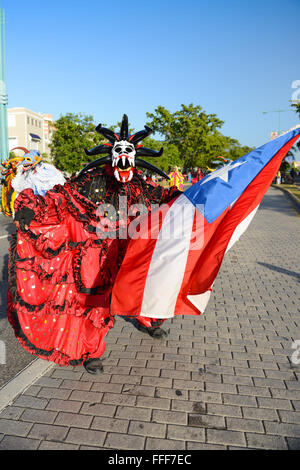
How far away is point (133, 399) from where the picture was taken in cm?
301

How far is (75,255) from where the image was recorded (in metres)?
3.35

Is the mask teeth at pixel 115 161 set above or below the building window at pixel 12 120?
below

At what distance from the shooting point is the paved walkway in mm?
2561

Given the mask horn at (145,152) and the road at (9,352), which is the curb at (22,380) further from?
the mask horn at (145,152)

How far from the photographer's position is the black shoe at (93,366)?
3.38 m

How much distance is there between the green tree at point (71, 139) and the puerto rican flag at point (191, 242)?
28178mm

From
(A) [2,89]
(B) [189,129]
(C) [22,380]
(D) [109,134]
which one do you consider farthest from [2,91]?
(B) [189,129]

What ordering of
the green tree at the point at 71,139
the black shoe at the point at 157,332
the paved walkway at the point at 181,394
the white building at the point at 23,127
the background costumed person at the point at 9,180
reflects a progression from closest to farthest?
the paved walkway at the point at 181,394
the black shoe at the point at 157,332
the background costumed person at the point at 9,180
the green tree at the point at 71,139
the white building at the point at 23,127

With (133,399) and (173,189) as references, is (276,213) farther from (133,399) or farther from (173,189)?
(133,399)

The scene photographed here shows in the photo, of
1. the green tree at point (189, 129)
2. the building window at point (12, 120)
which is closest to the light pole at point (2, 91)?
the green tree at point (189, 129)

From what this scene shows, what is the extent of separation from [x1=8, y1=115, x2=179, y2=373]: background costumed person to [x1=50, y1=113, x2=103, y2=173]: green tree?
91.0 feet

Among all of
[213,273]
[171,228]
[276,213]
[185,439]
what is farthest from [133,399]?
[276,213]
